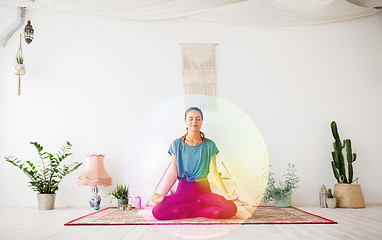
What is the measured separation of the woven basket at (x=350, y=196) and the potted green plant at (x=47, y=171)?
352cm

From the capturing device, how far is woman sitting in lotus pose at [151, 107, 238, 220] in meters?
3.42

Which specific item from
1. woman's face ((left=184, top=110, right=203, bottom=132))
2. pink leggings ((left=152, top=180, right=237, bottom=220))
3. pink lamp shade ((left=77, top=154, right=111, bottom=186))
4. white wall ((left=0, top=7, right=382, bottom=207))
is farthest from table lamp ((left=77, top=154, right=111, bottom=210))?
woman's face ((left=184, top=110, right=203, bottom=132))

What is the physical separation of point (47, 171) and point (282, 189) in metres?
3.16

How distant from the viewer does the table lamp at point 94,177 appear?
14.9ft

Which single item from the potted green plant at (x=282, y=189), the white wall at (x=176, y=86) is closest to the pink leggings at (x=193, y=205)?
the potted green plant at (x=282, y=189)

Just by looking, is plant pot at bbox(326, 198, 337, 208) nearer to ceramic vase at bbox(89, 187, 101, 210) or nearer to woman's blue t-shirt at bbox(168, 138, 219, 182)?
woman's blue t-shirt at bbox(168, 138, 219, 182)

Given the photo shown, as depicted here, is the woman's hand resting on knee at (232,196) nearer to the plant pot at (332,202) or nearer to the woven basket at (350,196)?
the plant pot at (332,202)

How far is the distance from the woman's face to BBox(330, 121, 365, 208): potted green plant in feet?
7.19

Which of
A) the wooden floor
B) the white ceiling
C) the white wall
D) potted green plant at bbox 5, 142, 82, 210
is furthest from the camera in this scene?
the white wall

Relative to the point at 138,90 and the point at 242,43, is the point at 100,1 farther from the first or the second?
the point at 242,43

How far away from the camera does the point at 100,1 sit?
4656 mm

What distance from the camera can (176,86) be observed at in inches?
207

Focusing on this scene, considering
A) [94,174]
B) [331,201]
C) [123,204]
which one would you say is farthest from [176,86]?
[331,201]

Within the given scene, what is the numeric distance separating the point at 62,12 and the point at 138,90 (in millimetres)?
1565
